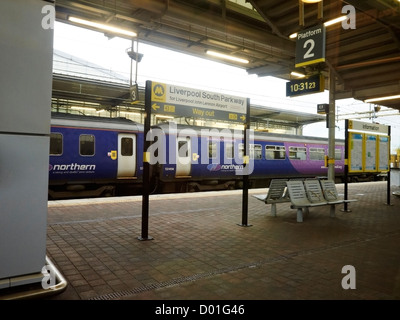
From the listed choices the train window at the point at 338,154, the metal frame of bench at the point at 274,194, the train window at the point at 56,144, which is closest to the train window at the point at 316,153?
the train window at the point at 338,154

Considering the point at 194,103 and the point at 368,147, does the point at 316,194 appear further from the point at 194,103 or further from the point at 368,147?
the point at 194,103

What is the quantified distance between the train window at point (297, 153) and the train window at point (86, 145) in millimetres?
10687

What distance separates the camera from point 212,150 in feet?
46.3

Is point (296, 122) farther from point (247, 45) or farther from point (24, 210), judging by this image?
point (24, 210)

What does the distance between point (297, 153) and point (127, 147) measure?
9916mm

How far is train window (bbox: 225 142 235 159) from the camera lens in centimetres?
1455

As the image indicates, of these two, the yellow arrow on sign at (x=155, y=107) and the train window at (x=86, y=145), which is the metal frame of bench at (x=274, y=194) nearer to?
the yellow arrow on sign at (x=155, y=107)

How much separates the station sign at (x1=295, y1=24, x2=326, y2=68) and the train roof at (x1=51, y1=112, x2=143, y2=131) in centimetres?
699

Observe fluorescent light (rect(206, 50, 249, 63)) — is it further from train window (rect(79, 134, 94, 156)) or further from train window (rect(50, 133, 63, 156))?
train window (rect(50, 133, 63, 156))

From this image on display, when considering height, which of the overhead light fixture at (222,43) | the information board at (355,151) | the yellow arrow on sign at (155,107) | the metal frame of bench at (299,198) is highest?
the overhead light fixture at (222,43)

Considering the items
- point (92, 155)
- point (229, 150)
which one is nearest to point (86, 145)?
point (92, 155)

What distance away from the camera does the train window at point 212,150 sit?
14.0 meters
